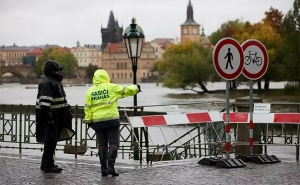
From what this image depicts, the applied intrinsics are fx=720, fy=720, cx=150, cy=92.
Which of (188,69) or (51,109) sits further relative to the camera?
(188,69)

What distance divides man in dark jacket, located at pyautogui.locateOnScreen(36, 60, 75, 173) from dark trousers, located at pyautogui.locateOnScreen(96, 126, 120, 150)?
768 millimetres

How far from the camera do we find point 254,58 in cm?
1345

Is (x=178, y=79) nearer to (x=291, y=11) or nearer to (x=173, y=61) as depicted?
(x=173, y=61)

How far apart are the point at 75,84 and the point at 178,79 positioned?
10110 centimetres

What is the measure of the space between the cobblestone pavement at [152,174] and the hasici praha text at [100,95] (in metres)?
1.25

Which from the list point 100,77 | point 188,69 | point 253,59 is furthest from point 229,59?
point 188,69

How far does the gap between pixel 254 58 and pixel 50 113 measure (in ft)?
13.4

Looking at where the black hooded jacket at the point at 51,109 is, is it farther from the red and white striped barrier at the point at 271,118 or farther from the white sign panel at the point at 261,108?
the white sign panel at the point at 261,108

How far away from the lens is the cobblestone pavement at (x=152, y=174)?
1085 centimetres

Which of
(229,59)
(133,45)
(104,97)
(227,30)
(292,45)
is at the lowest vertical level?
(104,97)

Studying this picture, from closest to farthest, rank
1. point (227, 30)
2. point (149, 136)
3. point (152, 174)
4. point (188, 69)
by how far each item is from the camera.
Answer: point (152, 174), point (149, 136), point (188, 69), point (227, 30)

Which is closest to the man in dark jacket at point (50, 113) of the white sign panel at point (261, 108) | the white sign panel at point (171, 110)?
the white sign panel at point (171, 110)

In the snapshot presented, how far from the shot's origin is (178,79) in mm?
91625

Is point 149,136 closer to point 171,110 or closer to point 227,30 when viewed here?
point 171,110
